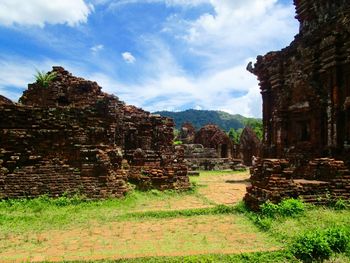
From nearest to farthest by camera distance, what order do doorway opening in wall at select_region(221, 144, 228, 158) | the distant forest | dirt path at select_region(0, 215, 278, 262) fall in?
dirt path at select_region(0, 215, 278, 262) → doorway opening in wall at select_region(221, 144, 228, 158) → the distant forest

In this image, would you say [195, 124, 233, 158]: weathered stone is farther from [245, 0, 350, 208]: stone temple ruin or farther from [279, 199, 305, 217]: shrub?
[279, 199, 305, 217]: shrub

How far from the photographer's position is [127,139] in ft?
41.7

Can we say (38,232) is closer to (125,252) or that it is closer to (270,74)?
(125,252)

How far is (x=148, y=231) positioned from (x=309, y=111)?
26.0 feet

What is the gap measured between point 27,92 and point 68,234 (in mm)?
12179

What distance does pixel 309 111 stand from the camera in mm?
11805

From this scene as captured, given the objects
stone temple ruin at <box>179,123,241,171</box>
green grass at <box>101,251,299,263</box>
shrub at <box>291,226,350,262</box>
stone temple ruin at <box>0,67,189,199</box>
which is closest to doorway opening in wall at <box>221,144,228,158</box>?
stone temple ruin at <box>179,123,241,171</box>

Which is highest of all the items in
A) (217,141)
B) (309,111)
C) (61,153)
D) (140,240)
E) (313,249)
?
(309,111)

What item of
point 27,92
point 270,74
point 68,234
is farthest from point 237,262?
point 27,92

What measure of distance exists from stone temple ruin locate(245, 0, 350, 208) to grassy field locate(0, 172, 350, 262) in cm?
80

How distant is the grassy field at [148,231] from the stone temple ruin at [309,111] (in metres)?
0.80

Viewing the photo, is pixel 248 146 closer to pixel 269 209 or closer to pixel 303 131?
pixel 303 131

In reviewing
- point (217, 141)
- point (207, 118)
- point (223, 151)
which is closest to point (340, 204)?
point (217, 141)

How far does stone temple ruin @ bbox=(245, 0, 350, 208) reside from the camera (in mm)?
7930
